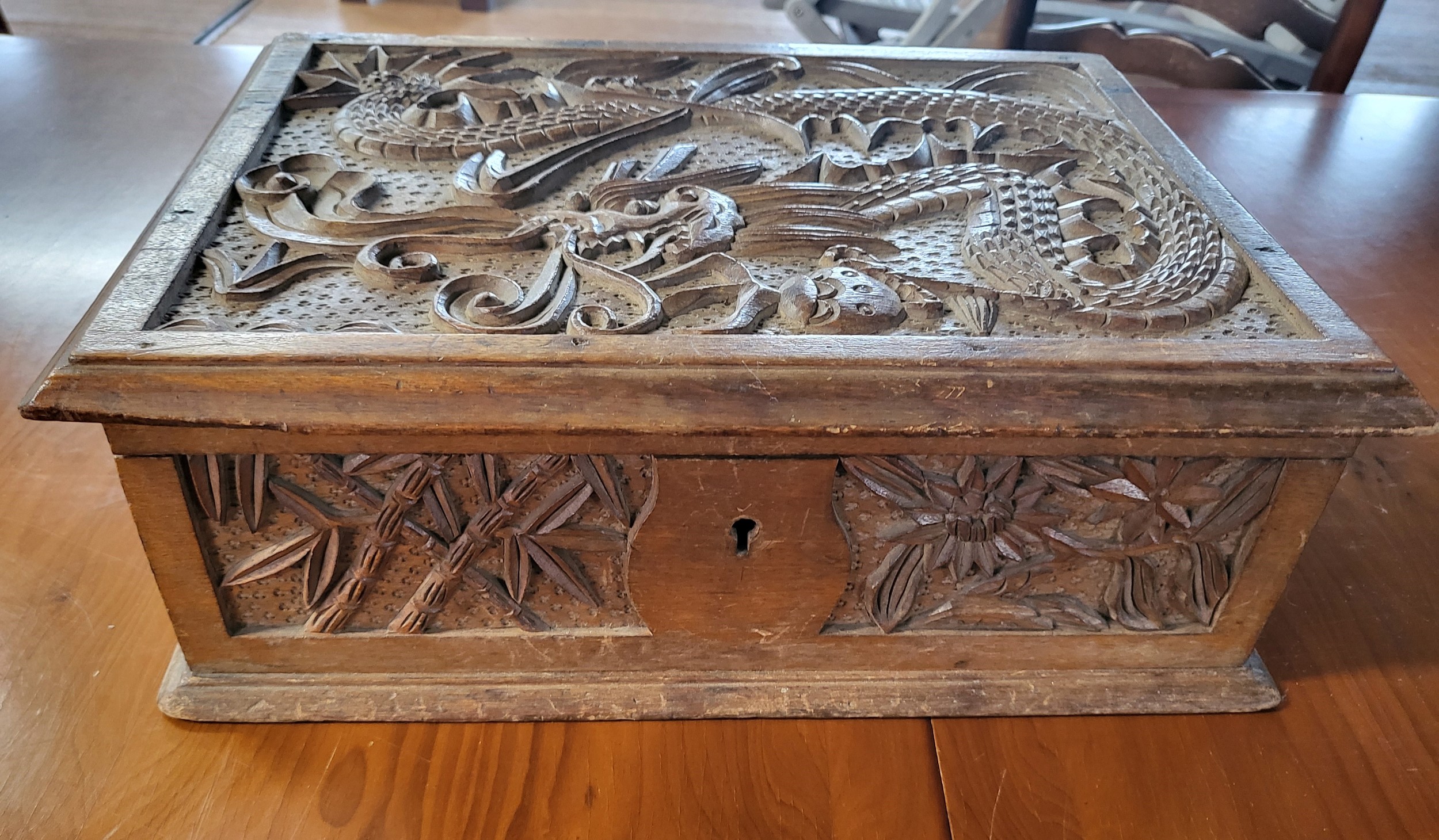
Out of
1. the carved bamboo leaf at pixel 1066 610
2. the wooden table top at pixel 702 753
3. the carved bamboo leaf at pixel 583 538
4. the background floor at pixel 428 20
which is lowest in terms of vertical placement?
the wooden table top at pixel 702 753

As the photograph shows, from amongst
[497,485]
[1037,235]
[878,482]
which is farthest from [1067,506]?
[497,485]

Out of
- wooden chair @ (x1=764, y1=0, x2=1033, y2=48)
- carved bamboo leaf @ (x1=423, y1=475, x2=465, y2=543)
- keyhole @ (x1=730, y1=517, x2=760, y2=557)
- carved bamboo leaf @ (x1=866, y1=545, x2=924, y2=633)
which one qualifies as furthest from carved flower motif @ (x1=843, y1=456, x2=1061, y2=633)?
wooden chair @ (x1=764, y1=0, x2=1033, y2=48)

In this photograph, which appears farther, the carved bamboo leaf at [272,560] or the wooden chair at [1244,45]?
the wooden chair at [1244,45]

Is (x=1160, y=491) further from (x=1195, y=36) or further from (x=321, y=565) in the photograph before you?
(x=1195, y=36)

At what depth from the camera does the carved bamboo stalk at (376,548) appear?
2.78ft

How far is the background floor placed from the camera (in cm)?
235

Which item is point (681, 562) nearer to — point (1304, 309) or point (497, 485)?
point (497, 485)

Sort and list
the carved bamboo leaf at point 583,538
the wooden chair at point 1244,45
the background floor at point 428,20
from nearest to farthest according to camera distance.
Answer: the carved bamboo leaf at point 583,538 → the wooden chair at point 1244,45 → the background floor at point 428,20

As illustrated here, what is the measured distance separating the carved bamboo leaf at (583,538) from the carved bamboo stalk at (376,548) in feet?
0.36

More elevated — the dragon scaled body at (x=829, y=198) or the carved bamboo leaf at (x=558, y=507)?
the dragon scaled body at (x=829, y=198)

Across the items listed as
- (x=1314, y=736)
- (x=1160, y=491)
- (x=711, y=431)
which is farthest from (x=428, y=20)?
(x=1314, y=736)

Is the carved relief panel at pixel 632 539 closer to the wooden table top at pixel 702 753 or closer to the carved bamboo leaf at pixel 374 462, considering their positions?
the carved bamboo leaf at pixel 374 462

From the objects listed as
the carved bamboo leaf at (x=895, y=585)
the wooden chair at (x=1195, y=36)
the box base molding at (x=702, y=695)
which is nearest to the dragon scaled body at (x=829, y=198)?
the carved bamboo leaf at (x=895, y=585)

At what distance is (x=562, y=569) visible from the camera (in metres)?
0.91
